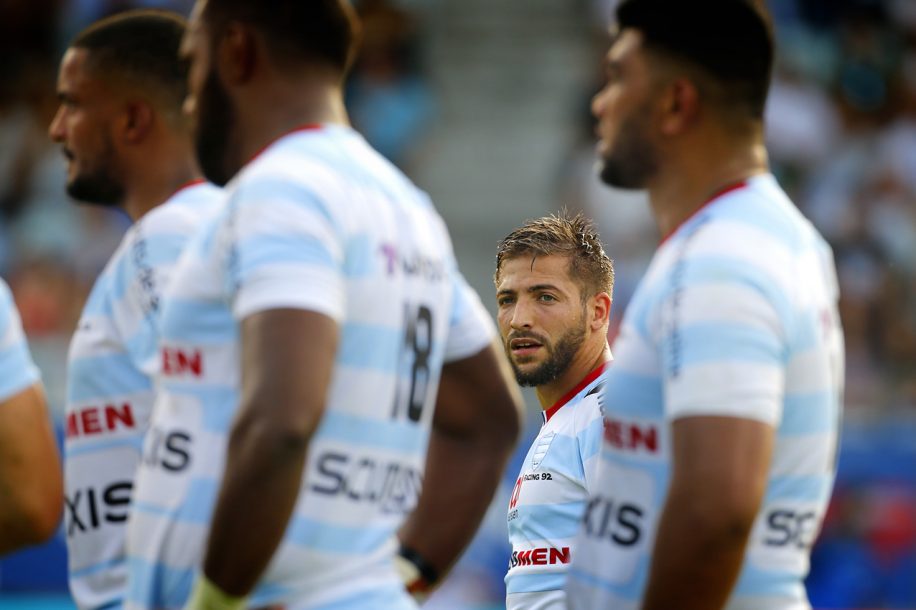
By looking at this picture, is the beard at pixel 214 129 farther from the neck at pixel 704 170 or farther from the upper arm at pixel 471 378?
the neck at pixel 704 170

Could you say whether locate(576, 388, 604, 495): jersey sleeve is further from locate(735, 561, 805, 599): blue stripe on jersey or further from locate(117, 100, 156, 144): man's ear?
locate(117, 100, 156, 144): man's ear

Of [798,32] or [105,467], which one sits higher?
[105,467]

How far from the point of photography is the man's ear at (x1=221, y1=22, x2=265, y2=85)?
3.66 m

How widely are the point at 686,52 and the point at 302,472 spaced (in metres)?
1.30

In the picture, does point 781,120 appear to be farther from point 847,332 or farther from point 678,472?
point 678,472

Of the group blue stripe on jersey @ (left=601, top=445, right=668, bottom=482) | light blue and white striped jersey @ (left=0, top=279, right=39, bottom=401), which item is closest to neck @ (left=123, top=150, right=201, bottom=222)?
light blue and white striped jersey @ (left=0, top=279, right=39, bottom=401)

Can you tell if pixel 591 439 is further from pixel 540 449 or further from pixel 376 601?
pixel 376 601

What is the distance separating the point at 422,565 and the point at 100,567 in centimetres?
96

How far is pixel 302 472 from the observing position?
319cm

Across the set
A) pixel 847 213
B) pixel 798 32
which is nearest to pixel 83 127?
pixel 847 213

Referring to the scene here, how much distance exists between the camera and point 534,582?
4867mm

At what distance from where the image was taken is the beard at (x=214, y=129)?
3705 millimetres

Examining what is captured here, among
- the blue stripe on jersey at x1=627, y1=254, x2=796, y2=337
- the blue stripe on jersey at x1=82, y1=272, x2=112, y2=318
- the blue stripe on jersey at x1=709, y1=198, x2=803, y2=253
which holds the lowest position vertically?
the blue stripe on jersey at x1=82, y1=272, x2=112, y2=318

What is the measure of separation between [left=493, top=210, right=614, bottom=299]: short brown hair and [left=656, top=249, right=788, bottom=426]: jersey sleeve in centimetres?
214
